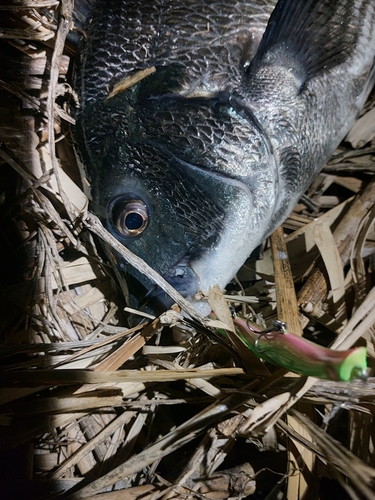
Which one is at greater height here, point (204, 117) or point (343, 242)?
point (204, 117)

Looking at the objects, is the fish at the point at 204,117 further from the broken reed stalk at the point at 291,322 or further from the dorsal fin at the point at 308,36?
the broken reed stalk at the point at 291,322

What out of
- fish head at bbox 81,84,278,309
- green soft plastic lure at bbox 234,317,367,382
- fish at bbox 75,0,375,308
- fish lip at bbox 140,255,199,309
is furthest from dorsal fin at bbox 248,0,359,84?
green soft plastic lure at bbox 234,317,367,382

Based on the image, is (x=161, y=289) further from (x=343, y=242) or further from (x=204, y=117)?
(x=343, y=242)

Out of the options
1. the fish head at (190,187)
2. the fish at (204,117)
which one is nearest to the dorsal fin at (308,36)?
the fish at (204,117)

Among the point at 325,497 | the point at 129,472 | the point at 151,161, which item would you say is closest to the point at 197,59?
the point at 151,161

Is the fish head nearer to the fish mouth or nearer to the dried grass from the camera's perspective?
the fish mouth

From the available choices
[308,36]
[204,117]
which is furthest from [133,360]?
[308,36]
